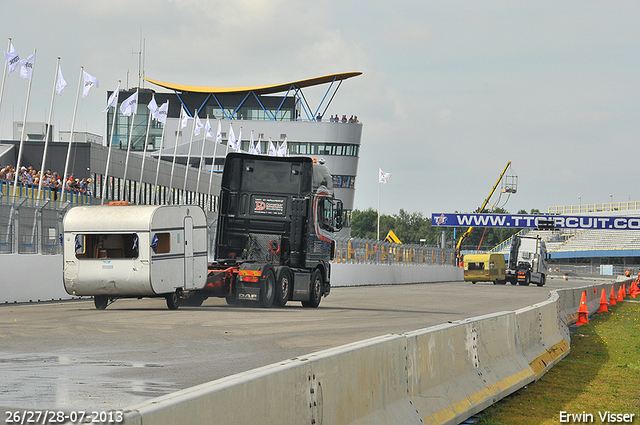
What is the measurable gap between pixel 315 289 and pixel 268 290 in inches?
82.1

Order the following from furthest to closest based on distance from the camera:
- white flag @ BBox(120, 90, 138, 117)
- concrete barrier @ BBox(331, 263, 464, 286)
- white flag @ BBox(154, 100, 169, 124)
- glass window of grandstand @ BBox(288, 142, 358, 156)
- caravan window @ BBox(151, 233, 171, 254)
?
glass window of grandstand @ BBox(288, 142, 358, 156) < white flag @ BBox(154, 100, 169, 124) < white flag @ BBox(120, 90, 138, 117) < concrete barrier @ BBox(331, 263, 464, 286) < caravan window @ BBox(151, 233, 171, 254)

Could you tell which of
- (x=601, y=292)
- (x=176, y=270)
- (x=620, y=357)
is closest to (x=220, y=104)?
(x=601, y=292)

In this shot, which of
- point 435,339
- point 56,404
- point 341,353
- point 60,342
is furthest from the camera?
point 60,342

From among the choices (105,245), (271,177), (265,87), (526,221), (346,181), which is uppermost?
(265,87)

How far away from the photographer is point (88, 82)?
4106 cm

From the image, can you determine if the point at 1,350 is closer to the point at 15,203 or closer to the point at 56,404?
the point at 56,404

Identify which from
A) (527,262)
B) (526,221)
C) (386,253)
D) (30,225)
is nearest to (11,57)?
(30,225)

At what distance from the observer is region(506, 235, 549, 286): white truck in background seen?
2525 inches

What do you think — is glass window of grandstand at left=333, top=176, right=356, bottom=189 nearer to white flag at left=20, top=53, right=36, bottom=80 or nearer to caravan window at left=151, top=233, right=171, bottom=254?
white flag at left=20, top=53, right=36, bottom=80

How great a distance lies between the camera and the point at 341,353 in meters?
6.28

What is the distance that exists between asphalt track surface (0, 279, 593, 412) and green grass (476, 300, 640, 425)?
3173 mm

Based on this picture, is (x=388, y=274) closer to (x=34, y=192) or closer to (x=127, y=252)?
(x=34, y=192)

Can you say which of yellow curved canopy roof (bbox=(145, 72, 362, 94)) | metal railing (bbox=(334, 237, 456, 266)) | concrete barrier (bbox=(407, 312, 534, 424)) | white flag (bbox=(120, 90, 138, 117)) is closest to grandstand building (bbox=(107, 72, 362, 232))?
yellow curved canopy roof (bbox=(145, 72, 362, 94))

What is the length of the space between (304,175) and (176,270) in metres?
4.42
